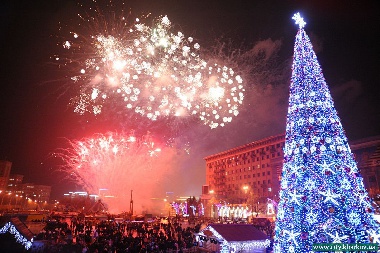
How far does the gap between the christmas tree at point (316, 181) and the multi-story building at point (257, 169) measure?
37.7 metres

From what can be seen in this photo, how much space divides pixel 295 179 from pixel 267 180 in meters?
56.5

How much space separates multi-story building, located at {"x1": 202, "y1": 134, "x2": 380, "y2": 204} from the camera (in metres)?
43.9

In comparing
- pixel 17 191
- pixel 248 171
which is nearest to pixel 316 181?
pixel 248 171

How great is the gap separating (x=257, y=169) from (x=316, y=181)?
199ft

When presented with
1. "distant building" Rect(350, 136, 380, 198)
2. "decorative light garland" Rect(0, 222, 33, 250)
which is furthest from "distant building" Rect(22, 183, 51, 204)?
"distant building" Rect(350, 136, 380, 198)

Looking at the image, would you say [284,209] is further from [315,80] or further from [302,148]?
[315,80]

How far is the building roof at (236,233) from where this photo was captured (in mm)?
18547

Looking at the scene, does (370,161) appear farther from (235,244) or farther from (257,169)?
(235,244)

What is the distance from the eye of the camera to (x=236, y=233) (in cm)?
1912

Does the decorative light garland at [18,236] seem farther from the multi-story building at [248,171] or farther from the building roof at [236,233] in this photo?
the multi-story building at [248,171]

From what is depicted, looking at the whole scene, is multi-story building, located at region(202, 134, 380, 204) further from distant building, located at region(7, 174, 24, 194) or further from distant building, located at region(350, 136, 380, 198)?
distant building, located at region(7, 174, 24, 194)

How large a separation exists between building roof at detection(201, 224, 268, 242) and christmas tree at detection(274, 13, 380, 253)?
18.9 ft

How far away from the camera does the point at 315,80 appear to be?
13250 millimetres

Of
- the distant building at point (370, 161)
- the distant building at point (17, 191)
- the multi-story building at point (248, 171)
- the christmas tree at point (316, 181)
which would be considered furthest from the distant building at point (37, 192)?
the christmas tree at point (316, 181)
